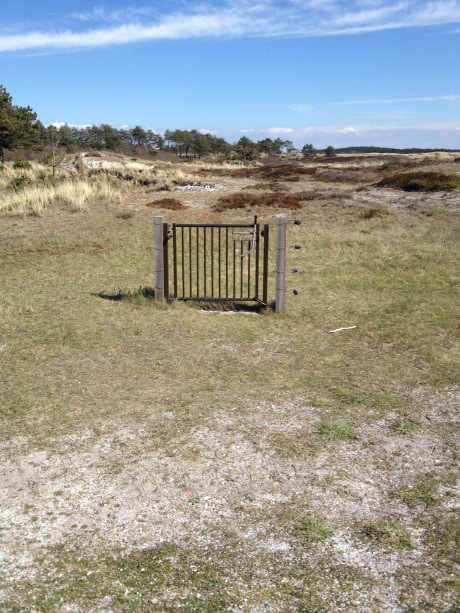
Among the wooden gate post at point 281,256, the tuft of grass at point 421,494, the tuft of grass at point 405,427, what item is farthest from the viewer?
the wooden gate post at point 281,256

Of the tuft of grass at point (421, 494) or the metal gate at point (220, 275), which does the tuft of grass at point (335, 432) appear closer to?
the tuft of grass at point (421, 494)

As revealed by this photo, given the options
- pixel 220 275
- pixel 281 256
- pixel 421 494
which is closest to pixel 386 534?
pixel 421 494

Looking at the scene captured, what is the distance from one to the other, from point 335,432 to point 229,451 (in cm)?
104

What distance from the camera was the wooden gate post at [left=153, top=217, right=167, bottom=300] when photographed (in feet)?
31.2

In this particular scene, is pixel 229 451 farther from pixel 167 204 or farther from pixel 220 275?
pixel 167 204

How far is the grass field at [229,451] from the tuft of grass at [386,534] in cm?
1

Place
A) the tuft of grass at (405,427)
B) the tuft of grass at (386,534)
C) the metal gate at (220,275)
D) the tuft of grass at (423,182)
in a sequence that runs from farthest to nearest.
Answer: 1. the tuft of grass at (423,182)
2. the metal gate at (220,275)
3. the tuft of grass at (405,427)
4. the tuft of grass at (386,534)

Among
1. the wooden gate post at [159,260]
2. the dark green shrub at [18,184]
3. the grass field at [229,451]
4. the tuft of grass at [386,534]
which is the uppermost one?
the dark green shrub at [18,184]

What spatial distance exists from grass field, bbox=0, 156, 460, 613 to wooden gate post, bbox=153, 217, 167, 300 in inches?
14.9

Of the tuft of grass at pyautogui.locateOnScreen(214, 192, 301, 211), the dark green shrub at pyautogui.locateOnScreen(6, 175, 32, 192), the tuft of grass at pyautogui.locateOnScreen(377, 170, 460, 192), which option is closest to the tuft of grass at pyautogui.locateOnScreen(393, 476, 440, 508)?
the tuft of grass at pyautogui.locateOnScreen(214, 192, 301, 211)

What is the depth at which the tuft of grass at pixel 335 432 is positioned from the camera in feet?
16.3

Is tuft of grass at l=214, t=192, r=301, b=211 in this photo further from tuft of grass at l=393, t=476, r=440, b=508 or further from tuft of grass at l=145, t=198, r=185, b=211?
tuft of grass at l=393, t=476, r=440, b=508

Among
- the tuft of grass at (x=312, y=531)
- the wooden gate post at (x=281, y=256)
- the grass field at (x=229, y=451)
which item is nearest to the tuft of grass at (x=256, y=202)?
the grass field at (x=229, y=451)

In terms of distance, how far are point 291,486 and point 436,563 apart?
1.18 m
